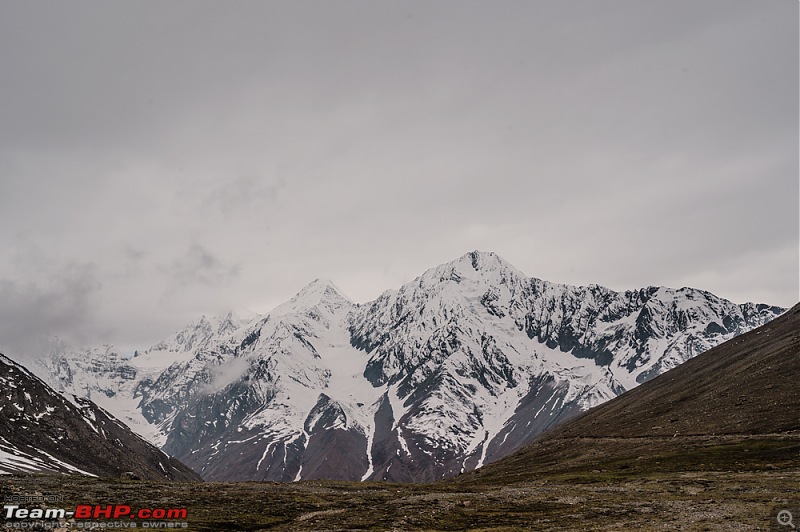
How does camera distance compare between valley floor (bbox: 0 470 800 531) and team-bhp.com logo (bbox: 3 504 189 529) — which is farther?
valley floor (bbox: 0 470 800 531)

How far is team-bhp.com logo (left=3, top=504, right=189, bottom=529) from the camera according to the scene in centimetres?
5869

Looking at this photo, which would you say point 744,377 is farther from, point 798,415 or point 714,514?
point 714,514

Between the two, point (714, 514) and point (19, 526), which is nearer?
point (19, 526)

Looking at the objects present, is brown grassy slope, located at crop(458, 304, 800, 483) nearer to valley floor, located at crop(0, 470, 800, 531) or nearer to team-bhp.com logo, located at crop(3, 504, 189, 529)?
valley floor, located at crop(0, 470, 800, 531)

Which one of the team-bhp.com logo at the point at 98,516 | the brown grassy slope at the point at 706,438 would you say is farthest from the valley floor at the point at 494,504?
the brown grassy slope at the point at 706,438

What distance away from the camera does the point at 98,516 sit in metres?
65.7

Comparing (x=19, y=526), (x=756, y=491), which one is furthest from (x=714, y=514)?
(x=19, y=526)

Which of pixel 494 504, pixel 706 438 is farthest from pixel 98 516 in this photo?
pixel 706 438

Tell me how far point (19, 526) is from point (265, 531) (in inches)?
906

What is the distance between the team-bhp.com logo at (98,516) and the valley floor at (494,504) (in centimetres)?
225

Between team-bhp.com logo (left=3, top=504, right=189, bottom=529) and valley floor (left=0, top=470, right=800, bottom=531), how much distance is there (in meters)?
2.25

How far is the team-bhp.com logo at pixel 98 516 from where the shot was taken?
5869 centimetres

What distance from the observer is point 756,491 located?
7594 cm

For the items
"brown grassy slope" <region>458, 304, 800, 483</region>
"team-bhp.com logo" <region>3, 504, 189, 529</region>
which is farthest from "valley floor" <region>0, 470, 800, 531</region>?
"brown grassy slope" <region>458, 304, 800, 483</region>
